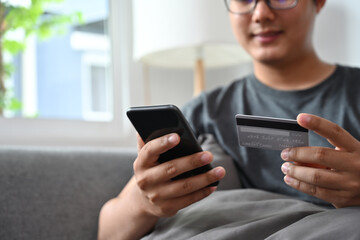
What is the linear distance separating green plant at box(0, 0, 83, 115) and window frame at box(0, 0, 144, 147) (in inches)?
6.1

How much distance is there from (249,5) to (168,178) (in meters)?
0.60

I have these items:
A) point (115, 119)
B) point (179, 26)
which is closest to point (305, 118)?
point (179, 26)

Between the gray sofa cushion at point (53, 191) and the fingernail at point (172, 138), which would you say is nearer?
the fingernail at point (172, 138)

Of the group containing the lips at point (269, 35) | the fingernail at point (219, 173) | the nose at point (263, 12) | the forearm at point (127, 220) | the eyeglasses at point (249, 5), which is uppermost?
the eyeglasses at point (249, 5)

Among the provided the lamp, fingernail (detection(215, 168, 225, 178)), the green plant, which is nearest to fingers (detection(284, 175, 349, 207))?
fingernail (detection(215, 168, 225, 178))

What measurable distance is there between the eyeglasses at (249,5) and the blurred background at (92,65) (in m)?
0.34

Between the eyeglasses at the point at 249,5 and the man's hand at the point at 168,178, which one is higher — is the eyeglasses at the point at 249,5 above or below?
above

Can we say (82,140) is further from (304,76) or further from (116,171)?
(304,76)

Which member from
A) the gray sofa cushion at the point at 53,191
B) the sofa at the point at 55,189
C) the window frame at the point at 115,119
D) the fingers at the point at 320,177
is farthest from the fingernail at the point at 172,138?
the window frame at the point at 115,119

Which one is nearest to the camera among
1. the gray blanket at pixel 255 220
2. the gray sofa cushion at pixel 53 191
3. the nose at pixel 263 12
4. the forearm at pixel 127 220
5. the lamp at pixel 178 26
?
the gray blanket at pixel 255 220

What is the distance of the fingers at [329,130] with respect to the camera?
24.4 inches

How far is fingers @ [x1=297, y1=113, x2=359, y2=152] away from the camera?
0.62 m

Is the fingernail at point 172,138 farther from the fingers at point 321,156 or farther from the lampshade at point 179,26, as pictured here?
the lampshade at point 179,26

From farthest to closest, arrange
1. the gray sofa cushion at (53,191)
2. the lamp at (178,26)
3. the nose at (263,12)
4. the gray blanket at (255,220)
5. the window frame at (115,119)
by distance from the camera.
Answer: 1. the window frame at (115,119)
2. the lamp at (178,26)
3. the nose at (263,12)
4. the gray sofa cushion at (53,191)
5. the gray blanket at (255,220)
